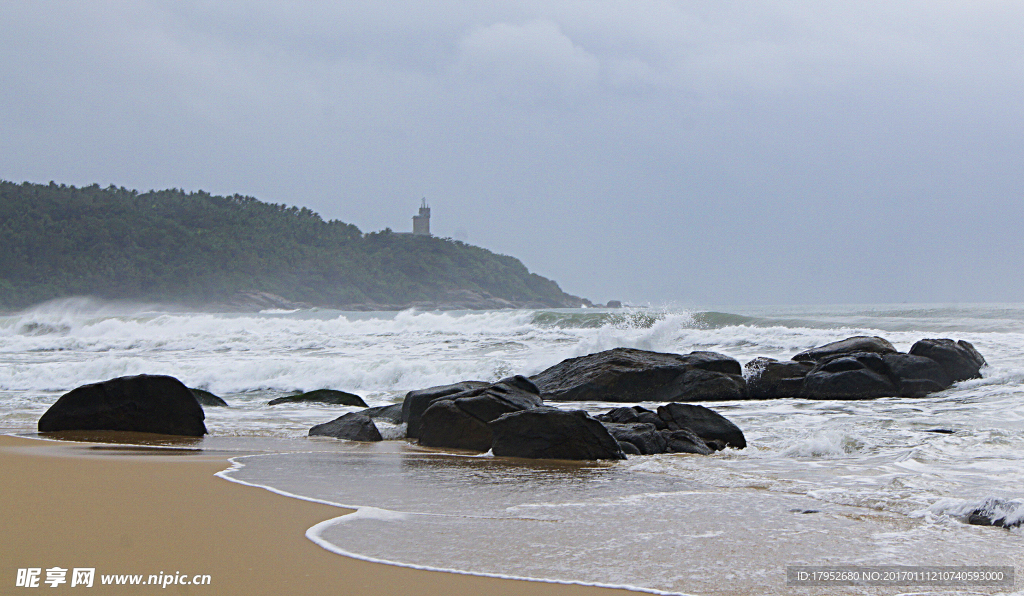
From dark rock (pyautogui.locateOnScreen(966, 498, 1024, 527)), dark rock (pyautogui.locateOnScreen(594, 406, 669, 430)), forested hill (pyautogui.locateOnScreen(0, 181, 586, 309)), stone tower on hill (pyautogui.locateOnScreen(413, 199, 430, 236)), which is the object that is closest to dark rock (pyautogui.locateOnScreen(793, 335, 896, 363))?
dark rock (pyautogui.locateOnScreen(594, 406, 669, 430))

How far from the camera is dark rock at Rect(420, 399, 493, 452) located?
718 centimetres

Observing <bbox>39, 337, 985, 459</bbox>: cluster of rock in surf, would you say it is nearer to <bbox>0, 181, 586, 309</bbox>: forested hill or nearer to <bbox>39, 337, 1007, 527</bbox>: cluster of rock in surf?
<bbox>39, 337, 1007, 527</bbox>: cluster of rock in surf

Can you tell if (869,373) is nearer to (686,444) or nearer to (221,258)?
(686,444)

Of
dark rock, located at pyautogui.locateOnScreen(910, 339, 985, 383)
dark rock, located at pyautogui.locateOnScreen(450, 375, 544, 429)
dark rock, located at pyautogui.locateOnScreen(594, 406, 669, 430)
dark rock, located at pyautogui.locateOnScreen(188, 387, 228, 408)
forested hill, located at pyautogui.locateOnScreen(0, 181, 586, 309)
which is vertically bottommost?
dark rock, located at pyautogui.locateOnScreen(188, 387, 228, 408)

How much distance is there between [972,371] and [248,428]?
11.4 metres

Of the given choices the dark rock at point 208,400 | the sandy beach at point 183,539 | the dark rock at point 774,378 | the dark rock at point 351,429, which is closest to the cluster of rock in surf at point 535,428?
the dark rock at point 351,429

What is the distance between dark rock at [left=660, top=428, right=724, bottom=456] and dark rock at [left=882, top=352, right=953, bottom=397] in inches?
242

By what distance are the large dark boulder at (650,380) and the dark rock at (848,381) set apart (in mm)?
1107

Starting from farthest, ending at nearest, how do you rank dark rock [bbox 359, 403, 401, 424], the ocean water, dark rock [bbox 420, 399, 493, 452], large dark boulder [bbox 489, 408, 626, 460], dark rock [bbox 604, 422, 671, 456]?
dark rock [bbox 359, 403, 401, 424] → dark rock [bbox 420, 399, 493, 452] → dark rock [bbox 604, 422, 671, 456] → large dark boulder [bbox 489, 408, 626, 460] → the ocean water

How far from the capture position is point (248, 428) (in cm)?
881

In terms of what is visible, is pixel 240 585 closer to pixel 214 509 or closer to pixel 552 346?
pixel 214 509

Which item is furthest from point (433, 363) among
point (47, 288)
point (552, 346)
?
point (47, 288)

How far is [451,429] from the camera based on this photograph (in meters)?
7.40

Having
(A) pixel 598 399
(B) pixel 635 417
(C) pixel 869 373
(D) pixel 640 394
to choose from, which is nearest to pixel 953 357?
(C) pixel 869 373
